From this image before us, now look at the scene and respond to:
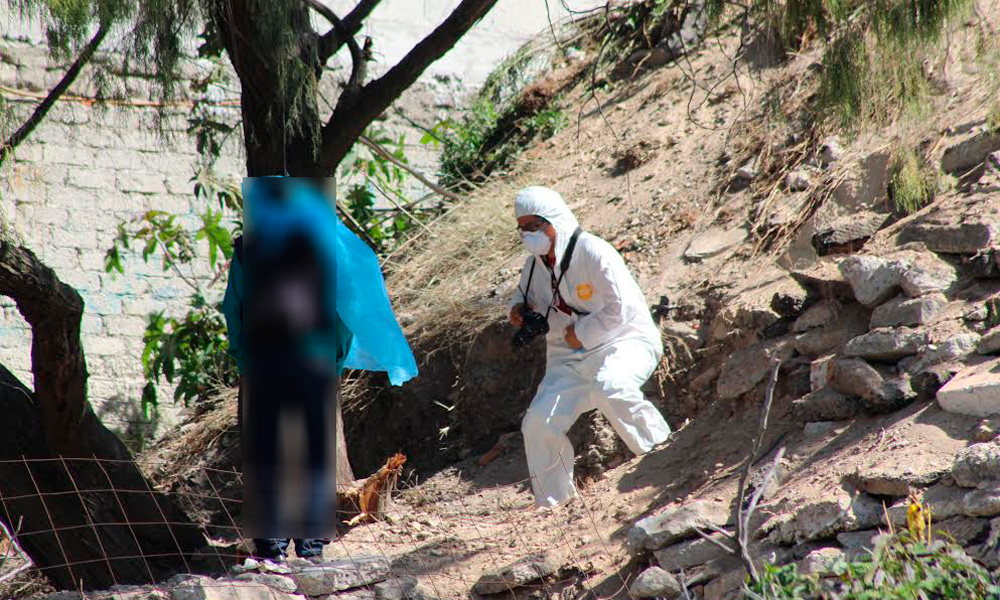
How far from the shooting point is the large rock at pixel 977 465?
3627 mm

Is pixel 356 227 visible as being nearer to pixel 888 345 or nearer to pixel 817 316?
pixel 817 316

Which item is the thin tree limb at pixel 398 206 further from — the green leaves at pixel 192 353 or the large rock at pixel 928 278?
the large rock at pixel 928 278

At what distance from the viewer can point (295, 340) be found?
12.3 ft

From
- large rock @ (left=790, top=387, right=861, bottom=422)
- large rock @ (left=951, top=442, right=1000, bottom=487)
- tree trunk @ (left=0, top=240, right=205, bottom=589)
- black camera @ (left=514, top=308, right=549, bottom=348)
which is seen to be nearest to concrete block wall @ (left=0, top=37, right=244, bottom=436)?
tree trunk @ (left=0, top=240, right=205, bottom=589)

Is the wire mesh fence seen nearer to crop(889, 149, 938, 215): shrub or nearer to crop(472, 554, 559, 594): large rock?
crop(472, 554, 559, 594): large rock

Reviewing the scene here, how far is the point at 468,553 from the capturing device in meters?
5.20

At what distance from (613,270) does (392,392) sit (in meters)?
2.69

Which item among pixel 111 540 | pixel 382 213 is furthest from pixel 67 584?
pixel 382 213

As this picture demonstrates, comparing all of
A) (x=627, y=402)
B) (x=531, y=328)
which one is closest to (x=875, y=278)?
(x=627, y=402)

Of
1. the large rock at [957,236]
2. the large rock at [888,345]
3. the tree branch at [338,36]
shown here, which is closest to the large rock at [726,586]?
the large rock at [888,345]

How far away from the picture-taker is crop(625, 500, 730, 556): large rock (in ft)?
14.1

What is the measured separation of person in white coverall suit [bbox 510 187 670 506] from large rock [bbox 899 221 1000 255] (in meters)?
1.40

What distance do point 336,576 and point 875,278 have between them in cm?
280

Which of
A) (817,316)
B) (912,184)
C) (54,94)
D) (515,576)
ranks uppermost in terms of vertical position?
(54,94)
